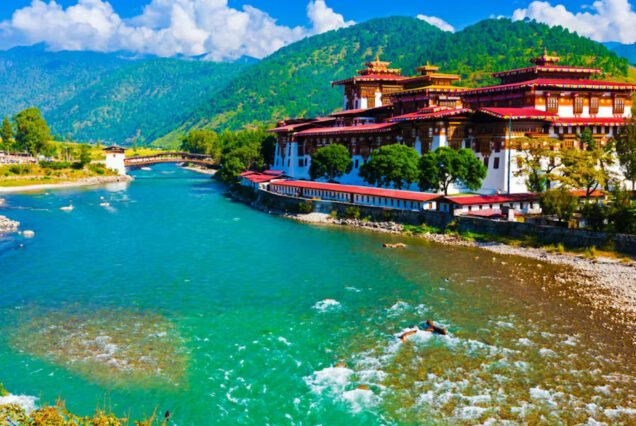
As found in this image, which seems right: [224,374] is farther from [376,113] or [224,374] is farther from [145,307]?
[376,113]

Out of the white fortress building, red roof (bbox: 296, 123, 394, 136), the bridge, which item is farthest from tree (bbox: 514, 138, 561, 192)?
the bridge

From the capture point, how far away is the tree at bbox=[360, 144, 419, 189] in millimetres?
66750

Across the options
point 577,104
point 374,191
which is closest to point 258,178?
point 374,191

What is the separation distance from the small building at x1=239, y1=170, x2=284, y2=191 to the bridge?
59518 millimetres

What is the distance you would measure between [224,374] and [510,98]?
58.4m

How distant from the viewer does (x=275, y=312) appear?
3519 centimetres

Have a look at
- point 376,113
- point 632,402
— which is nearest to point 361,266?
point 632,402

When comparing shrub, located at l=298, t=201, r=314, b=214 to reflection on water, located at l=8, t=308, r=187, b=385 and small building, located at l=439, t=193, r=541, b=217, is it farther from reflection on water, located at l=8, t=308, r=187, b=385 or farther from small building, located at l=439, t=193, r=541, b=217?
reflection on water, located at l=8, t=308, r=187, b=385

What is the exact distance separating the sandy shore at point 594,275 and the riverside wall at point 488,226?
1497 mm

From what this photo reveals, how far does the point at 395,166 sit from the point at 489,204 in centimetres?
1186

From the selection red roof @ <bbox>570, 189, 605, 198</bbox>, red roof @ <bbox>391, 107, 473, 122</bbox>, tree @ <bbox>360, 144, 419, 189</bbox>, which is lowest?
red roof @ <bbox>570, 189, 605, 198</bbox>

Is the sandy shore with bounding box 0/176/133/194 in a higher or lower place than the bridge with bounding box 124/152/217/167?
lower

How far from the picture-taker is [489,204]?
60.2 metres

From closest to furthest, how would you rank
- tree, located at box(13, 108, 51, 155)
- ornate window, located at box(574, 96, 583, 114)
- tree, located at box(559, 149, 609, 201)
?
tree, located at box(559, 149, 609, 201), ornate window, located at box(574, 96, 583, 114), tree, located at box(13, 108, 51, 155)
